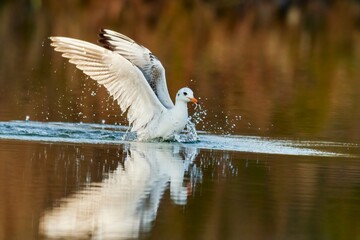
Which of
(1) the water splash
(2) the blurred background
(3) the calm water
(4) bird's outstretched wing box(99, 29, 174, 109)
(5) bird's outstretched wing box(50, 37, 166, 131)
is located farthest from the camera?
(2) the blurred background

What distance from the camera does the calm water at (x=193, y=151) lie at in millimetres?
10609

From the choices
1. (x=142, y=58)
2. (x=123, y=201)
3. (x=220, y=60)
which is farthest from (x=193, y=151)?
(x=220, y=60)

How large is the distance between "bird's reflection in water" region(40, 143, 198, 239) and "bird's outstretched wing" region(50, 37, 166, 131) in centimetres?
144

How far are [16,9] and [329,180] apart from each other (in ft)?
92.3

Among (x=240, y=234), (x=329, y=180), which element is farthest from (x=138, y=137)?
(x=240, y=234)

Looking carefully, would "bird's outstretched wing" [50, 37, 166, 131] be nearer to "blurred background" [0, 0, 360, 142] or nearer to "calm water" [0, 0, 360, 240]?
"calm water" [0, 0, 360, 240]

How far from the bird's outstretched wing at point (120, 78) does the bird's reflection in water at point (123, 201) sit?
1.44 m

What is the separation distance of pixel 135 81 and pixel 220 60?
52.0ft

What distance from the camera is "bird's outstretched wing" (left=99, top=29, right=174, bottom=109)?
16422 mm

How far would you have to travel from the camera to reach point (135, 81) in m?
15.9

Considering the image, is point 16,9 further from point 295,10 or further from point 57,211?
point 57,211

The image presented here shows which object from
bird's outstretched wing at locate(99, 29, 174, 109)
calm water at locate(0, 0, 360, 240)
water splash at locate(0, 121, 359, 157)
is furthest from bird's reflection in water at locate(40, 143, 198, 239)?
bird's outstretched wing at locate(99, 29, 174, 109)

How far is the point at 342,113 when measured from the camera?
2120 centimetres

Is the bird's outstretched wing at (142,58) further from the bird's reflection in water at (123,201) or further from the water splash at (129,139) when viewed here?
the bird's reflection in water at (123,201)
